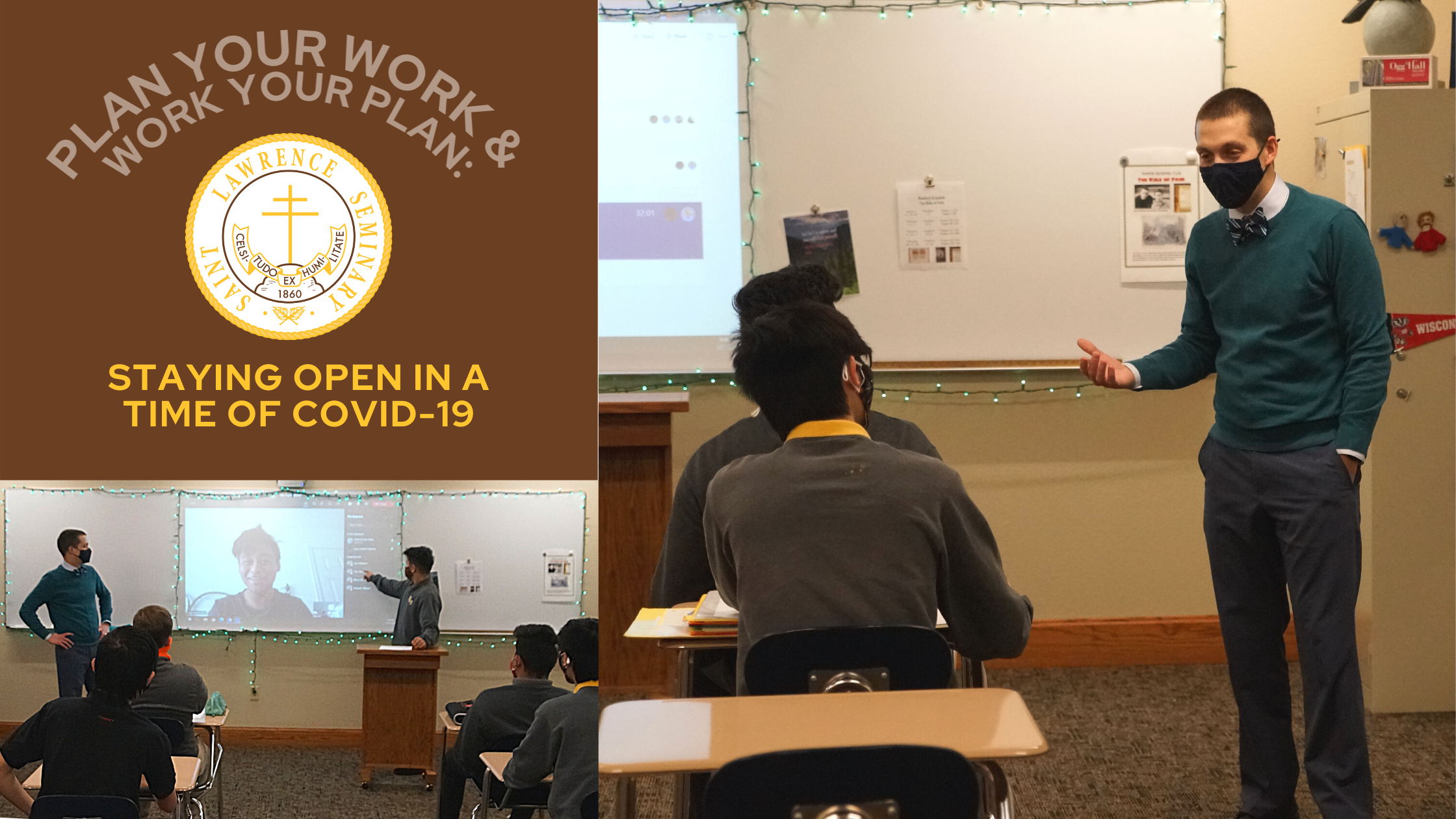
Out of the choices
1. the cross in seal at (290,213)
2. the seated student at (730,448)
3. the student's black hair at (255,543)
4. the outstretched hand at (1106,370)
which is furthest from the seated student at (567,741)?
the outstretched hand at (1106,370)

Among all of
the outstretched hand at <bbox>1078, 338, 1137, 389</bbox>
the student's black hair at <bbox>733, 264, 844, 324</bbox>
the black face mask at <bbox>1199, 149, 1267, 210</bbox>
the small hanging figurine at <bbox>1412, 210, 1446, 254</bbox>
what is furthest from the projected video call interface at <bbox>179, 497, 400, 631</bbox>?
the small hanging figurine at <bbox>1412, 210, 1446, 254</bbox>

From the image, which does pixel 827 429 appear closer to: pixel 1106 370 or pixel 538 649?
pixel 538 649

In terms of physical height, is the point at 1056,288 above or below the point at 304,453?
above

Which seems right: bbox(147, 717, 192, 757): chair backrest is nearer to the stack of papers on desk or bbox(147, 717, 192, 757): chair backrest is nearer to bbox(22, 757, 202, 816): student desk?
bbox(22, 757, 202, 816): student desk

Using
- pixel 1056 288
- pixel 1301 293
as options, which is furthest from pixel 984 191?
pixel 1301 293

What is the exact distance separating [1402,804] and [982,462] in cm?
165

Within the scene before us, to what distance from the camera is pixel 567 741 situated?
3.08 feet

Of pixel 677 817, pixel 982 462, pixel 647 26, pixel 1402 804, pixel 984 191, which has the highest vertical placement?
pixel 647 26

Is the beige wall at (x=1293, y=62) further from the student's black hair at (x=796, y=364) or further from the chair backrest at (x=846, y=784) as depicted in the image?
the chair backrest at (x=846, y=784)

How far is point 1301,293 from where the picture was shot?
2.33 meters

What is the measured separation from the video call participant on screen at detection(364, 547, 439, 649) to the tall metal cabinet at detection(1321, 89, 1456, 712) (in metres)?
3.16

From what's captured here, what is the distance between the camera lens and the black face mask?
2.38m

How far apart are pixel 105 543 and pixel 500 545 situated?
29 cm

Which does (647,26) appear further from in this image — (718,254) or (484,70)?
(484,70)
